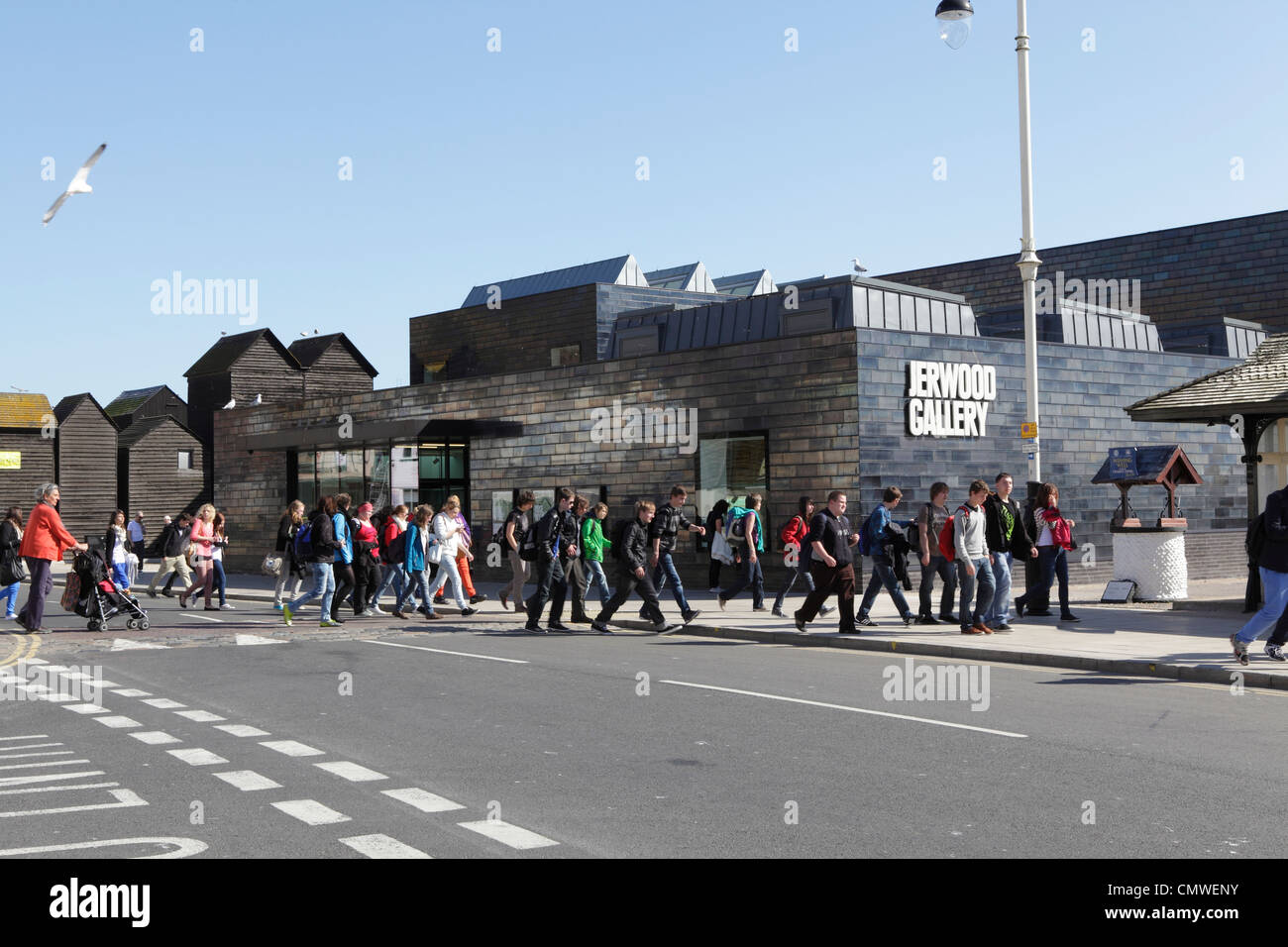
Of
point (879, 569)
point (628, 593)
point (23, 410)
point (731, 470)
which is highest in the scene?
point (23, 410)

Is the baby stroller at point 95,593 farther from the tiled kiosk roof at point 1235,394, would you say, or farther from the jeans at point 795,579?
the tiled kiosk roof at point 1235,394

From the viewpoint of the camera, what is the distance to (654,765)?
8023mm

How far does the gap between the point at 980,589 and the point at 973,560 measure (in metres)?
0.36

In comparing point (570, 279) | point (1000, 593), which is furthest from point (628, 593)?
point (570, 279)

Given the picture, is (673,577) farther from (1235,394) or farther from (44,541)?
(44,541)

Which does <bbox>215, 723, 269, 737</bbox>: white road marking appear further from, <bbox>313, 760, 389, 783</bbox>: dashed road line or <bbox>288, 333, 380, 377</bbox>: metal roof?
<bbox>288, 333, 380, 377</bbox>: metal roof

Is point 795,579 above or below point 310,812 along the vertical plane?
above

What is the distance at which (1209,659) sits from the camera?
1285 cm

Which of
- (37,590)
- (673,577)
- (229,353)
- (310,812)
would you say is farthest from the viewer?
(229,353)

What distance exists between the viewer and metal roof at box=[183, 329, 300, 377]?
211ft

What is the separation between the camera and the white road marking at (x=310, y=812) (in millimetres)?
6527

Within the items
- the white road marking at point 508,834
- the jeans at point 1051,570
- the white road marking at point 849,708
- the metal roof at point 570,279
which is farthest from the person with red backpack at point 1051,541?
the metal roof at point 570,279
